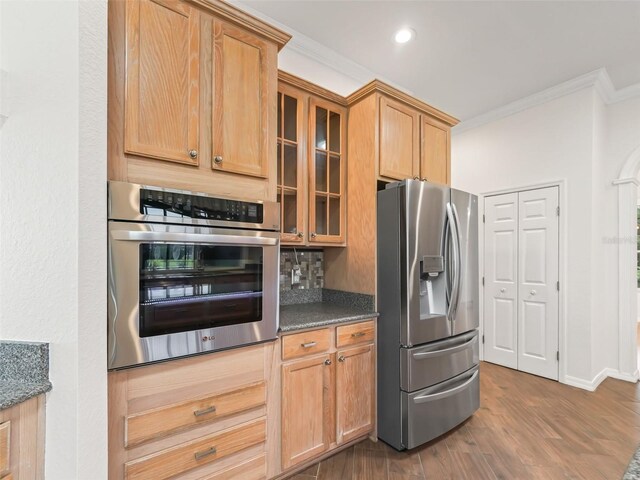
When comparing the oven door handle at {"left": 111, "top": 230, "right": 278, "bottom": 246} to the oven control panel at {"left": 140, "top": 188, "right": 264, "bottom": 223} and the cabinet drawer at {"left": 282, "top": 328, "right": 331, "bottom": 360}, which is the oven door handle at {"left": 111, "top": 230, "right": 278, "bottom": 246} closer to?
the oven control panel at {"left": 140, "top": 188, "right": 264, "bottom": 223}

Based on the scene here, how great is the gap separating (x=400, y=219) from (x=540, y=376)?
108 inches

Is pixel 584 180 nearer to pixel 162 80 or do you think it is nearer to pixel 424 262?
pixel 424 262

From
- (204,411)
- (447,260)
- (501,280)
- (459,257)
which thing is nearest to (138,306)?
(204,411)

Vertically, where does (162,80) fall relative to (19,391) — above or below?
above

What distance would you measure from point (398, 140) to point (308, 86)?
77cm

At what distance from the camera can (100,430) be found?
1138 mm

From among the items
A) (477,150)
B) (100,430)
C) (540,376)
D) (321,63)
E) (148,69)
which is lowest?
(540,376)

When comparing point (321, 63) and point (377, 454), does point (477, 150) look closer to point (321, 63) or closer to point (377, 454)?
point (321, 63)

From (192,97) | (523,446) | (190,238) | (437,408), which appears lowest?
(523,446)

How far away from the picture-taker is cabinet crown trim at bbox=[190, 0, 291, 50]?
1.54 meters

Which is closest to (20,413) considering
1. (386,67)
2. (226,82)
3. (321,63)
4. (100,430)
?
(100,430)

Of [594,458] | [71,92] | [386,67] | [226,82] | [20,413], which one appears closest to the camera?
[20,413]

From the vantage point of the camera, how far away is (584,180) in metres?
3.08

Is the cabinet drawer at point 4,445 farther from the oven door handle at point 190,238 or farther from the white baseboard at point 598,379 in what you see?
the white baseboard at point 598,379
